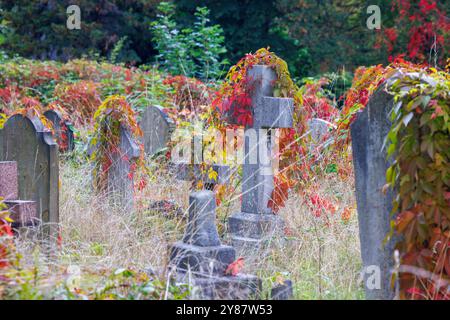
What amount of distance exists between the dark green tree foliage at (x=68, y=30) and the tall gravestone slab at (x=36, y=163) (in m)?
12.6

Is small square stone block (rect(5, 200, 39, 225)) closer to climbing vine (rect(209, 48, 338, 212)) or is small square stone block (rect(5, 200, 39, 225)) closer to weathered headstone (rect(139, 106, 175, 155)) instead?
climbing vine (rect(209, 48, 338, 212))

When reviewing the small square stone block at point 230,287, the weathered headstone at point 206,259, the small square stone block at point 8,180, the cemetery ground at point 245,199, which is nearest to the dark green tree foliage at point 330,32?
the cemetery ground at point 245,199

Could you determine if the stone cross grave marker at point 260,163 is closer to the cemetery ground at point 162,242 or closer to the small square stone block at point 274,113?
the small square stone block at point 274,113

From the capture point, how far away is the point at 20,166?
5680mm

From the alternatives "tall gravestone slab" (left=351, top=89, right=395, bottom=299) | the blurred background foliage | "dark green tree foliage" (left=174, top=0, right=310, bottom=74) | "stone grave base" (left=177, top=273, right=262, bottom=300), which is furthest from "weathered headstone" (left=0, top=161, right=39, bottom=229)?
"dark green tree foliage" (left=174, top=0, right=310, bottom=74)

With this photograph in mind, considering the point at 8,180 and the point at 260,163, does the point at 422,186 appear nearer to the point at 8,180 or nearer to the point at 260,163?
the point at 260,163

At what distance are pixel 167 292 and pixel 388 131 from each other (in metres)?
1.55

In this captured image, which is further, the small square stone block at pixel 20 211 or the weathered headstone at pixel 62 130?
the weathered headstone at pixel 62 130

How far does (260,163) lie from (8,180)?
2051 mm

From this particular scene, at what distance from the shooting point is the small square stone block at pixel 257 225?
19.2 ft

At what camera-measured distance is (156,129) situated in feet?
Result: 28.8

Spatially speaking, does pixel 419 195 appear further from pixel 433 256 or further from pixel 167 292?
pixel 167 292

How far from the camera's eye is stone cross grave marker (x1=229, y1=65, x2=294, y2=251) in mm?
5879

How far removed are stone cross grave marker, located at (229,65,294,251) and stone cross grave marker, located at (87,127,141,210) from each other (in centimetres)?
103
